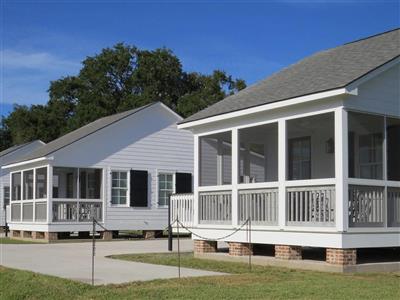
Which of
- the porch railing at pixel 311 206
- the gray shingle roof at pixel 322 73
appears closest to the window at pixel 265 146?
the gray shingle roof at pixel 322 73

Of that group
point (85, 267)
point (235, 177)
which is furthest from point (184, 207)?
point (85, 267)

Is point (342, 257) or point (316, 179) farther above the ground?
point (316, 179)

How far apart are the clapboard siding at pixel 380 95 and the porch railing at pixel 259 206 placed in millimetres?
2802

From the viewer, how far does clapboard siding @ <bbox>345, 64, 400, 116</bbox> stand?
526 inches

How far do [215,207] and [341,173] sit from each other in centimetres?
462

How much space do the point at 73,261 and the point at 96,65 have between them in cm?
Answer: 4387

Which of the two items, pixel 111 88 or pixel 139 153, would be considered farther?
pixel 111 88

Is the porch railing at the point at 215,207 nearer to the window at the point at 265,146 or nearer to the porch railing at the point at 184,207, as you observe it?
the porch railing at the point at 184,207

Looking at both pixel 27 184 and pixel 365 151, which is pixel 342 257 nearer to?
pixel 365 151

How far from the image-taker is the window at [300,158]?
1772cm

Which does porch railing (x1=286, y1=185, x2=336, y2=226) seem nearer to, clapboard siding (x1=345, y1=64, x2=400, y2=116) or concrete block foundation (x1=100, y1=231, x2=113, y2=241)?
clapboard siding (x1=345, y1=64, x2=400, y2=116)

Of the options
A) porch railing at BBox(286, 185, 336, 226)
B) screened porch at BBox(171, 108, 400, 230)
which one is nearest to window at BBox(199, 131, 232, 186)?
screened porch at BBox(171, 108, 400, 230)

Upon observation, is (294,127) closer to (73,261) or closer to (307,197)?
(307,197)

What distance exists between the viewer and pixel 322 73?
14844mm
